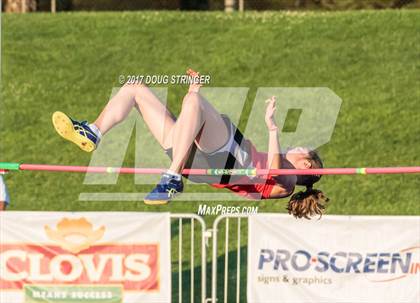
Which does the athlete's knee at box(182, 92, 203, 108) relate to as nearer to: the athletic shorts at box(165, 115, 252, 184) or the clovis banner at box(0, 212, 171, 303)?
the athletic shorts at box(165, 115, 252, 184)

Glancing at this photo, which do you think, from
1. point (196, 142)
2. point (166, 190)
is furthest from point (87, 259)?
point (166, 190)

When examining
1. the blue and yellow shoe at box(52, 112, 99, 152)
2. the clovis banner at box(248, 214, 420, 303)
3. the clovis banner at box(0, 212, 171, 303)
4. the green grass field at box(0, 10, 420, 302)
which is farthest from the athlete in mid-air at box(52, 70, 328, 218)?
the green grass field at box(0, 10, 420, 302)

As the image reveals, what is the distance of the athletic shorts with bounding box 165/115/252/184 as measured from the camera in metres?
6.62

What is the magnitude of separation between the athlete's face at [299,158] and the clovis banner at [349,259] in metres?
3.96

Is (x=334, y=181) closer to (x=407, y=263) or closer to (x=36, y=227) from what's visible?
(x=407, y=263)

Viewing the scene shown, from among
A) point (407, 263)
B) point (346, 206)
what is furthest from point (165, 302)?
point (346, 206)

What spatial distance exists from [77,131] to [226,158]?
975mm

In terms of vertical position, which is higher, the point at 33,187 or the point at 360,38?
the point at 360,38

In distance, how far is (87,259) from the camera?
433 inches

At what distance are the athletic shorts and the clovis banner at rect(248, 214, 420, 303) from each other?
4.07 meters

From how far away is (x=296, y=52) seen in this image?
18812 millimetres

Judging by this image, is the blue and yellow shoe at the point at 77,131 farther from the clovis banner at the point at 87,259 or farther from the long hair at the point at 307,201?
the clovis banner at the point at 87,259

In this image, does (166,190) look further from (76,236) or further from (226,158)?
(76,236)

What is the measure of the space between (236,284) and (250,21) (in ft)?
29.1
